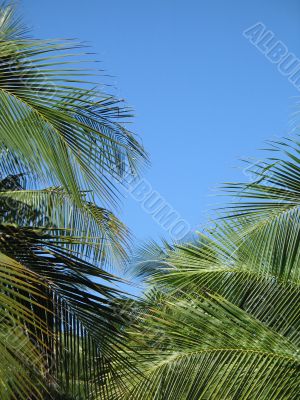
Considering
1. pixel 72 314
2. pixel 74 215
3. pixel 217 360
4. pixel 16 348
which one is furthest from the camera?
pixel 74 215

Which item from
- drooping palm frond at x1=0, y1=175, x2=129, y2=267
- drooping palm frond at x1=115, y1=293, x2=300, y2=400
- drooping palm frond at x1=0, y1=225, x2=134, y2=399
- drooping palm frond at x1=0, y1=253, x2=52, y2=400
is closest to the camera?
drooping palm frond at x1=0, y1=253, x2=52, y2=400

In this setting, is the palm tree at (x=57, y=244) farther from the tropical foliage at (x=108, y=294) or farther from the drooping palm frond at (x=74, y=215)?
the drooping palm frond at (x=74, y=215)

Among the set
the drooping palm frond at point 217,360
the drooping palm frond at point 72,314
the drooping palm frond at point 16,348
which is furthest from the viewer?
the drooping palm frond at point 217,360

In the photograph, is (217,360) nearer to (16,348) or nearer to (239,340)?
(239,340)

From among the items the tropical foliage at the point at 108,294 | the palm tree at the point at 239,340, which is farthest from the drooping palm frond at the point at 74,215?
the palm tree at the point at 239,340

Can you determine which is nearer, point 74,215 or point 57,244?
point 57,244

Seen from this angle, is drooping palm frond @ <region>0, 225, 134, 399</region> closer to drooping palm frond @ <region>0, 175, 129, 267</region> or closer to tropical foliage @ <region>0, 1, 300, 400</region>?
tropical foliage @ <region>0, 1, 300, 400</region>

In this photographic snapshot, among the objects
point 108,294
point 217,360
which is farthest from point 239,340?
point 108,294

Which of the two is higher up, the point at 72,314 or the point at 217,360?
the point at 72,314

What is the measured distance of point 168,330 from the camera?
4.52 meters

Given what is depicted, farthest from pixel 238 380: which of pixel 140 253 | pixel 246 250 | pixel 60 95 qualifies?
pixel 140 253

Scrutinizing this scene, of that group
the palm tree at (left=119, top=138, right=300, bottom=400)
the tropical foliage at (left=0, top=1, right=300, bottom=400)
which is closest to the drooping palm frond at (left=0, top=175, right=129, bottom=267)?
the tropical foliage at (left=0, top=1, right=300, bottom=400)

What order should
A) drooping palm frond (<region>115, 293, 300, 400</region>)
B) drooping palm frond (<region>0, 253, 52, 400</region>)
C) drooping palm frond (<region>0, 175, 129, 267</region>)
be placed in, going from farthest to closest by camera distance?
drooping palm frond (<region>0, 175, 129, 267</region>) → drooping palm frond (<region>115, 293, 300, 400</region>) → drooping palm frond (<region>0, 253, 52, 400</region>)

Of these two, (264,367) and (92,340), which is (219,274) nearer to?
(264,367)
